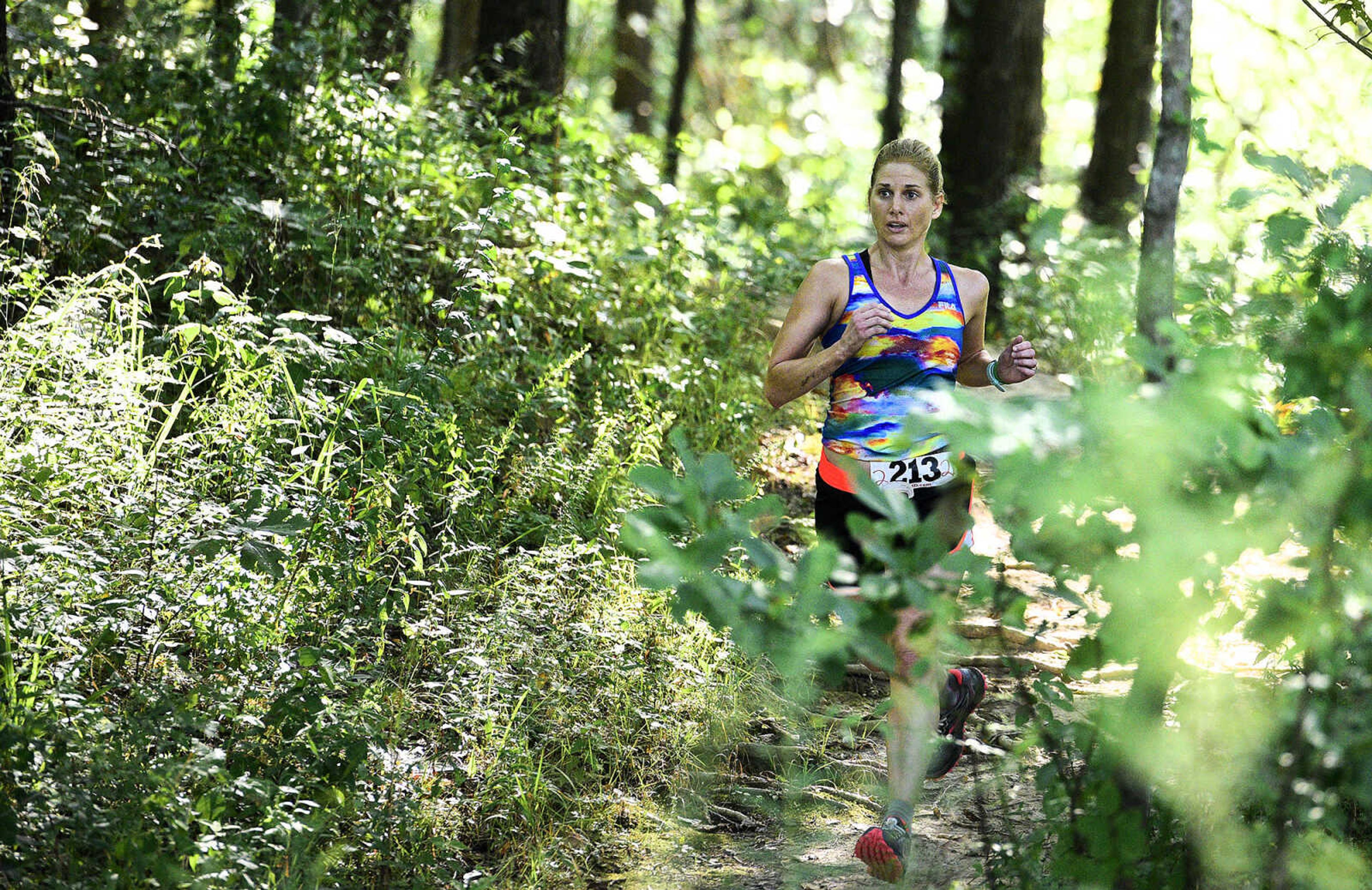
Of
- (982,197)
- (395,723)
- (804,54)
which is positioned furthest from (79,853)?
(804,54)

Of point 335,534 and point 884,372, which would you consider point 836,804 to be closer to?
point 884,372

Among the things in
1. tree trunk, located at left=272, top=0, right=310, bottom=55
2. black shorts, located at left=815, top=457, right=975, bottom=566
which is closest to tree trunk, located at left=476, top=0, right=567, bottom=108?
tree trunk, located at left=272, top=0, right=310, bottom=55

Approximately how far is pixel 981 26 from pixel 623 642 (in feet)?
26.6

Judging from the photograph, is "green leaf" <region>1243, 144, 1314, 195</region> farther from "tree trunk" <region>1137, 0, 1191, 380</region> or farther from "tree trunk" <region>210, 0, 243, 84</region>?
"tree trunk" <region>210, 0, 243, 84</region>

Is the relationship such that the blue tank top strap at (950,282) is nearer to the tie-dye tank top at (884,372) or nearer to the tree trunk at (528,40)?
the tie-dye tank top at (884,372)

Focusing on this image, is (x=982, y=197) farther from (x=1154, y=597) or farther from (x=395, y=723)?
(x=1154, y=597)

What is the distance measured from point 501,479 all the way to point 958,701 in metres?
2.27

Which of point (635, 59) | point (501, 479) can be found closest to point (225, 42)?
point (501, 479)

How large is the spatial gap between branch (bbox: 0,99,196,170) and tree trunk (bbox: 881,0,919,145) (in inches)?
258

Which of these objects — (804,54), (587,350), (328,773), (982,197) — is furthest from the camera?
(804,54)

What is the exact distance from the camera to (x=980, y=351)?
4.37 meters

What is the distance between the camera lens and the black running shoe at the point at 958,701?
13.5 ft

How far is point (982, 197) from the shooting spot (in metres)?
10.5

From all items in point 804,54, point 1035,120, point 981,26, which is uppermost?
point 804,54
